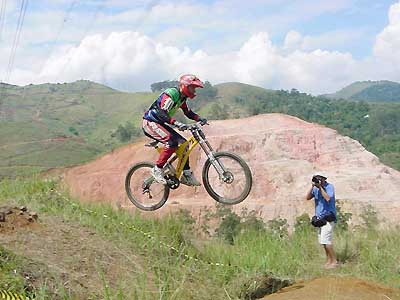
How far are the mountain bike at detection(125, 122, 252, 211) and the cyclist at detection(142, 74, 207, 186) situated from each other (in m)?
0.10

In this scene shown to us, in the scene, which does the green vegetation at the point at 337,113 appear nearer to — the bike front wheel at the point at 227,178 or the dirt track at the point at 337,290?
the dirt track at the point at 337,290

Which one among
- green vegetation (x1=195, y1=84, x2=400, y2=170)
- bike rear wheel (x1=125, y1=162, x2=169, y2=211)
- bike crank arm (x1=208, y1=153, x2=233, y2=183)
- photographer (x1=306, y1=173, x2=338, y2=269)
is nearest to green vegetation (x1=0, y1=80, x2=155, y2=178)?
green vegetation (x1=195, y1=84, x2=400, y2=170)

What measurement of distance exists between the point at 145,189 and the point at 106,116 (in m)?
135

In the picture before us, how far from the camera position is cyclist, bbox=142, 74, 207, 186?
8.94 meters

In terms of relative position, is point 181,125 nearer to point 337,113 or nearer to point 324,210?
point 324,210

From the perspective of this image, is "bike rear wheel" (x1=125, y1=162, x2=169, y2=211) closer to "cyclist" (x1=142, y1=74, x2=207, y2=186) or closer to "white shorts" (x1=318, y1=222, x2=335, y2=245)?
"cyclist" (x1=142, y1=74, x2=207, y2=186)

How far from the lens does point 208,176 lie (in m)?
9.69

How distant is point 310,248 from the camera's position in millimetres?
14336

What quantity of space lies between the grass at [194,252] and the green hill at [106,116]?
42425mm

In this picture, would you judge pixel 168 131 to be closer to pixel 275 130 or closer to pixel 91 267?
pixel 91 267

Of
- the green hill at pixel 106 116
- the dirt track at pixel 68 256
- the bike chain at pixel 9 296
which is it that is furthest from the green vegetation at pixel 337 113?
the bike chain at pixel 9 296

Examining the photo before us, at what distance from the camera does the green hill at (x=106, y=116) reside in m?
84.8

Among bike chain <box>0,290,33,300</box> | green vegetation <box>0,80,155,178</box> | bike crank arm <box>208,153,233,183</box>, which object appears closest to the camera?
bike chain <box>0,290,33,300</box>

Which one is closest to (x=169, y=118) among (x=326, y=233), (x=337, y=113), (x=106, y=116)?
(x=326, y=233)
